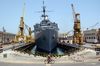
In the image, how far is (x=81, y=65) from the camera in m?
9.75

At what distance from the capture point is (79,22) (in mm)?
37656

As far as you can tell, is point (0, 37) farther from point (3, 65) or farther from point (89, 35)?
point (89, 35)

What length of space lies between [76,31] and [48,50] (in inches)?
765

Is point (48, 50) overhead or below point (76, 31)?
below

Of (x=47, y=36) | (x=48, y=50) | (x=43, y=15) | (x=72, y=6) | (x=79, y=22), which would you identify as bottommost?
(x=48, y=50)

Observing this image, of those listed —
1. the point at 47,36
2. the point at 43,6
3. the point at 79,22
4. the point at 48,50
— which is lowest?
Answer: the point at 48,50

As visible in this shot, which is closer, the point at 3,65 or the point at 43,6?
the point at 3,65

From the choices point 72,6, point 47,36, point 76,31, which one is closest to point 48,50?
point 47,36

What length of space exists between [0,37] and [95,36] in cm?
4885

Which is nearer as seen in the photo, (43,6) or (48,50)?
(48,50)

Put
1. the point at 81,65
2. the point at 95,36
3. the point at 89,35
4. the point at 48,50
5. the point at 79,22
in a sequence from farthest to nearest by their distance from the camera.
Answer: the point at 89,35 → the point at 95,36 → the point at 79,22 → the point at 48,50 → the point at 81,65

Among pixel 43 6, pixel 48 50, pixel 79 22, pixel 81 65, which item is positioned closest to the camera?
pixel 81 65

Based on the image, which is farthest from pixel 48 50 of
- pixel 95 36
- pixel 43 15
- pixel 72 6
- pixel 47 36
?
pixel 72 6

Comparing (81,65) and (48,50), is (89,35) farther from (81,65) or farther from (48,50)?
(81,65)
